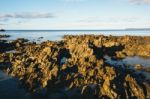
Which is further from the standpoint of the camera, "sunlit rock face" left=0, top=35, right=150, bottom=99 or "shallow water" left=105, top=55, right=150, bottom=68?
A: "shallow water" left=105, top=55, right=150, bottom=68

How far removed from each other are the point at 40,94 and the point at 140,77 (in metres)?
17.7

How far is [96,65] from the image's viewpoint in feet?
148

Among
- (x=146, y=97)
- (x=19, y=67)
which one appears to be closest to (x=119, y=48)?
(x=19, y=67)

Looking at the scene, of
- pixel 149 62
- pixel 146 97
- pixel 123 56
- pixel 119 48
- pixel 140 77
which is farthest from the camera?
pixel 119 48

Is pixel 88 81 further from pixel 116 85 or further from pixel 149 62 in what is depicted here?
pixel 149 62

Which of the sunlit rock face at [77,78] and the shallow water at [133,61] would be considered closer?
the sunlit rock face at [77,78]

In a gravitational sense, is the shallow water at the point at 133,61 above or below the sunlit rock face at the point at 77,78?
below

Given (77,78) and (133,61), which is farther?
(133,61)

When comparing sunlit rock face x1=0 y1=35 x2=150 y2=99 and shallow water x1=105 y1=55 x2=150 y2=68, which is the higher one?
sunlit rock face x1=0 y1=35 x2=150 y2=99

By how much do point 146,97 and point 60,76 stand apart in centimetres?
1385

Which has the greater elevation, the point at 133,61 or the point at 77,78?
the point at 77,78

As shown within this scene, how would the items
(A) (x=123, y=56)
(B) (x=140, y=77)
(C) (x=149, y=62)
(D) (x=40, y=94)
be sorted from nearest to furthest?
(D) (x=40, y=94)
(B) (x=140, y=77)
(C) (x=149, y=62)
(A) (x=123, y=56)

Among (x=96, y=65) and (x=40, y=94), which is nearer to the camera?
(x=40, y=94)

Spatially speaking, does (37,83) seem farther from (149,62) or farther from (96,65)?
(149,62)
